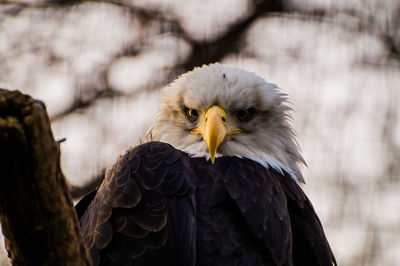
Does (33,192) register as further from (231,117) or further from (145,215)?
(231,117)

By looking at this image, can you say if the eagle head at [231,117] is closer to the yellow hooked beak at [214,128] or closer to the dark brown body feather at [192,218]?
the yellow hooked beak at [214,128]

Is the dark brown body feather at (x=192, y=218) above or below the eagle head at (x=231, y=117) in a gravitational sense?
below

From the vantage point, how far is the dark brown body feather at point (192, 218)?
2.08m

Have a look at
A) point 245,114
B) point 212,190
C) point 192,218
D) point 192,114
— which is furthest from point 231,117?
point 192,218

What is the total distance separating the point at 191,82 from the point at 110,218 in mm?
982

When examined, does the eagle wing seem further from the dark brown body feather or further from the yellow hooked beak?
the yellow hooked beak

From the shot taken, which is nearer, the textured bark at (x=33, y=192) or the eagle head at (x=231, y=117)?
the textured bark at (x=33, y=192)

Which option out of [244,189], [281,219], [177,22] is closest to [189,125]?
[244,189]

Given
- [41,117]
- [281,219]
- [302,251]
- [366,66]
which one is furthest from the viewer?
[366,66]

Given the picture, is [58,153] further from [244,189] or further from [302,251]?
[302,251]

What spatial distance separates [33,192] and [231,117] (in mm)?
1705

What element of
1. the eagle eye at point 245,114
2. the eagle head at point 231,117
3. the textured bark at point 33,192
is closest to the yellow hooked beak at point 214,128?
the eagle head at point 231,117

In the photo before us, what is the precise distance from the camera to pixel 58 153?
1.19m

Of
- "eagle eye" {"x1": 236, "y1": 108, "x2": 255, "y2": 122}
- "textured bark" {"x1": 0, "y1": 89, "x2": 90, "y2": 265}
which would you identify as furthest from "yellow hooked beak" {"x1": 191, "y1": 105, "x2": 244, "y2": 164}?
"textured bark" {"x1": 0, "y1": 89, "x2": 90, "y2": 265}
